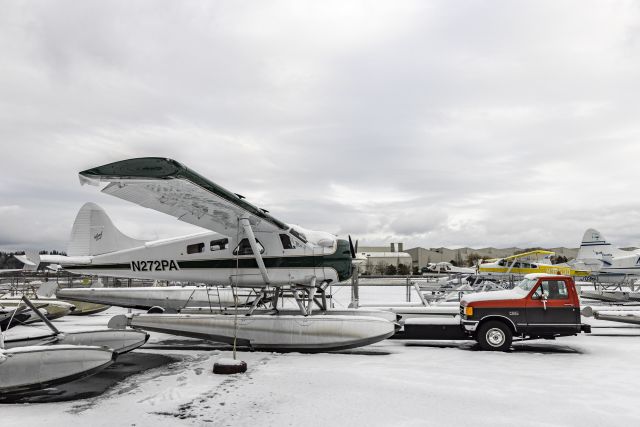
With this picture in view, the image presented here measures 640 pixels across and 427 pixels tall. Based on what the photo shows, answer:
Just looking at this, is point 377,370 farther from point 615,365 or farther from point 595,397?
point 615,365

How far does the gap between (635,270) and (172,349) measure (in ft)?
102

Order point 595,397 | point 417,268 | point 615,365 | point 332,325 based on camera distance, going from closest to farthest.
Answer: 1. point 595,397
2. point 615,365
3. point 332,325
4. point 417,268

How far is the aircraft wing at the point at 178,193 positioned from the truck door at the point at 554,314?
5.54 meters

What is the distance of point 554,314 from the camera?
9109 millimetres

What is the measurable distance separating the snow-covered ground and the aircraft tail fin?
14.9 feet

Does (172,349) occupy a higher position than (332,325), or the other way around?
(332,325)

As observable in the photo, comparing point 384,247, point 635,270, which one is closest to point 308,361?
point 635,270

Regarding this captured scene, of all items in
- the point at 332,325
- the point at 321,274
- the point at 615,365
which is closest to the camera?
the point at 615,365

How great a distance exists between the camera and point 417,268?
125 meters

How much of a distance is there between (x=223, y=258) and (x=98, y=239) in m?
4.36

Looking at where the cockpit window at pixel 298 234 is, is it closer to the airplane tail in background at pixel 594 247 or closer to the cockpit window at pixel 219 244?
the cockpit window at pixel 219 244

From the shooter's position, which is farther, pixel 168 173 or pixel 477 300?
pixel 477 300

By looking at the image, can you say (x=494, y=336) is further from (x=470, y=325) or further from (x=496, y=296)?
(x=496, y=296)

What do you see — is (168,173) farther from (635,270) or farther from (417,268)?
(417,268)
